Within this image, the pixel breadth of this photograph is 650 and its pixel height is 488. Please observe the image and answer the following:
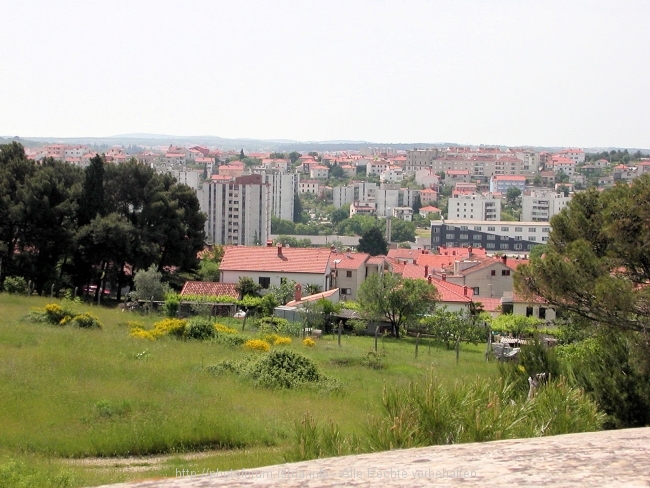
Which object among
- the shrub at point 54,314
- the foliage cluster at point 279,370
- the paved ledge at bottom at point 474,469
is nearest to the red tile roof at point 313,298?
the shrub at point 54,314

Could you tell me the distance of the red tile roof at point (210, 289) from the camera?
38.5 metres

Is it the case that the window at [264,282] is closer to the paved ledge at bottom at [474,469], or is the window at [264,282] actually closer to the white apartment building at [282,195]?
the paved ledge at bottom at [474,469]

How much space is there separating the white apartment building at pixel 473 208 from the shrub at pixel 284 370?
147090 millimetres

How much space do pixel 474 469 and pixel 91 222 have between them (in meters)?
35.0

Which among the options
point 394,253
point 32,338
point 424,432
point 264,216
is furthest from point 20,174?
point 264,216

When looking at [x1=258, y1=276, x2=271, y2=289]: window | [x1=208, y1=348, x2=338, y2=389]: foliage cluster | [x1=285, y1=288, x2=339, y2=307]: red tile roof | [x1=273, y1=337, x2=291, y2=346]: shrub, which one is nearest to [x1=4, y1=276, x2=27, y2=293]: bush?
[x1=285, y1=288, x2=339, y2=307]: red tile roof

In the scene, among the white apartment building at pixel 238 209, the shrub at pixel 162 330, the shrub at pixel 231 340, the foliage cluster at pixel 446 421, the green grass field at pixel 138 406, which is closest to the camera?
the foliage cluster at pixel 446 421

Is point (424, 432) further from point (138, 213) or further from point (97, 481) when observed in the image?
point (138, 213)

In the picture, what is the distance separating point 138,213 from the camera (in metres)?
42.5

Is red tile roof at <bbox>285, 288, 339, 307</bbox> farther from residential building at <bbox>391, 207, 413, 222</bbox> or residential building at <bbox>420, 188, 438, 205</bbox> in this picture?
residential building at <bbox>420, 188, 438, 205</bbox>

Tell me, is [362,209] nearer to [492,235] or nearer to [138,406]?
[492,235]

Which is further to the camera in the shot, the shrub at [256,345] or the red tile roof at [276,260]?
the red tile roof at [276,260]

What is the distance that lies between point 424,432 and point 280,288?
31.6 meters

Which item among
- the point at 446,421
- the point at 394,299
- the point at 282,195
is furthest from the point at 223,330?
the point at 282,195
